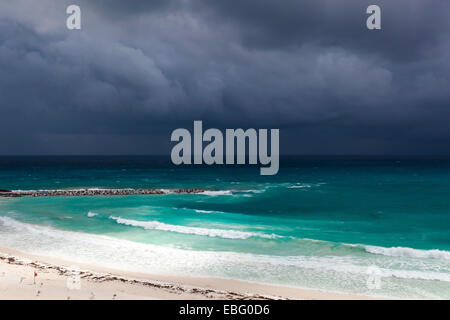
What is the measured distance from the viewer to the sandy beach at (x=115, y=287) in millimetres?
13438

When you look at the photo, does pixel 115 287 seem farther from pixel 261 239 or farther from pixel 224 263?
pixel 261 239

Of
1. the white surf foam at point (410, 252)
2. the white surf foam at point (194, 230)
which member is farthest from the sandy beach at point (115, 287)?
the white surf foam at point (194, 230)

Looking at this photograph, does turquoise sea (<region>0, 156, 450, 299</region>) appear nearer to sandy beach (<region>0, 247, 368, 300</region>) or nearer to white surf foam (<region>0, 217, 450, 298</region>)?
white surf foam (<region>0, 217, 450, 298</region>)

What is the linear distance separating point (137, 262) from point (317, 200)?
34.3 m

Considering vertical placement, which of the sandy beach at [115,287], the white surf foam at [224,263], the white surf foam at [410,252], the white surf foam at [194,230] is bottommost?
the white surf foam at [194,230]

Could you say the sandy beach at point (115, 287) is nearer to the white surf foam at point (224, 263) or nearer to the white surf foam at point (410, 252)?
the white surf foam at point (224, 263)

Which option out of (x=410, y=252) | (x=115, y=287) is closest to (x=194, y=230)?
(x=115, y=287)

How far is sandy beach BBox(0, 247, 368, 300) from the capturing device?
13438mm

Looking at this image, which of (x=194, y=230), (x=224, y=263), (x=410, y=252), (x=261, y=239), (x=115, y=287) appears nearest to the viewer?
(x=115, y=287)

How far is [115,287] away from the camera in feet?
48.0

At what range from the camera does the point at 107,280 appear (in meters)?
15.5

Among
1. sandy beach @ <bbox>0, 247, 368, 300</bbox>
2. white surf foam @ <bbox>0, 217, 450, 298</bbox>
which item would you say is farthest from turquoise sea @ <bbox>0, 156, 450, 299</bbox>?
sandy beach @ <bbox>0, 247, 368, 300</bbox>
